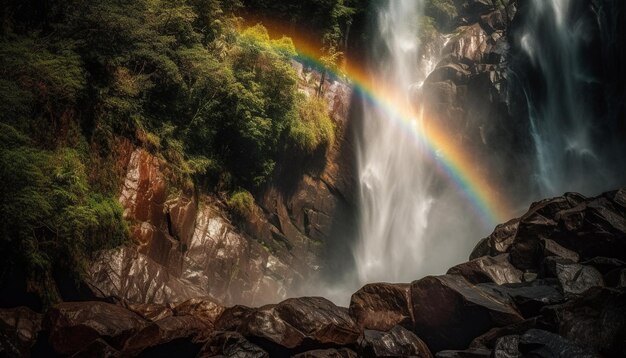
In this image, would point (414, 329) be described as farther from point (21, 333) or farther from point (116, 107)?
point (116, 107)

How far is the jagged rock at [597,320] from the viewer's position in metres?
6.89

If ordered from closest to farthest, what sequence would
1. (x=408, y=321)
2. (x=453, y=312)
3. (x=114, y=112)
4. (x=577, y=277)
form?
(x=453, y=312), (x=408, y=321), (x=577, y=277), (x=114, y=112)

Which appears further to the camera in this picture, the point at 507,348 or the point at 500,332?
the point at 500,332

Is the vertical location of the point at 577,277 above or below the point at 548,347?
above

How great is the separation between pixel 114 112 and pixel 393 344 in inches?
375

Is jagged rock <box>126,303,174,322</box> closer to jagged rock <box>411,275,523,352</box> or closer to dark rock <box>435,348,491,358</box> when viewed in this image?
jagged rock <box>411,275,523,352</box>

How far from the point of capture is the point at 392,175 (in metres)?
22.0

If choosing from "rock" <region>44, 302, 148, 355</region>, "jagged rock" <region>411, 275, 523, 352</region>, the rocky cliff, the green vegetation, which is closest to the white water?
the green vegetation

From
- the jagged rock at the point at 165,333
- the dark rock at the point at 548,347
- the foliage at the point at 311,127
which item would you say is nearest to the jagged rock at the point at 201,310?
the jagged rock at the point at 165,333

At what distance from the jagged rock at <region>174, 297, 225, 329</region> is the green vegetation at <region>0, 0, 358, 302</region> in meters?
2.50

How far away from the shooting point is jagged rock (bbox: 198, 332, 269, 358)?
25.1 feet

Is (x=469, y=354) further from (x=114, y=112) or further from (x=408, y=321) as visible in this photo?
(x=114, y=112)

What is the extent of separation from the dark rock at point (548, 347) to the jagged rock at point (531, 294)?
196 cm

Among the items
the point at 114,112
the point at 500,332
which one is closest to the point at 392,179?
the point at 500,332
